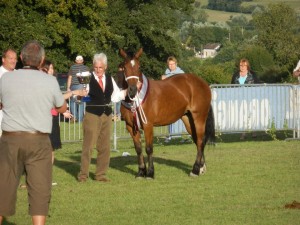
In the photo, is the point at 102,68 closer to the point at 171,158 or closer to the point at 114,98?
the point at 114,98

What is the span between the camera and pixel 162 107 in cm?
1589

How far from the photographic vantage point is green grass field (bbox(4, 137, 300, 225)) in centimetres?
1152

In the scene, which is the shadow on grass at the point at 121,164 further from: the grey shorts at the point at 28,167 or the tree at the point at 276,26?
the tree at the point at 276,26

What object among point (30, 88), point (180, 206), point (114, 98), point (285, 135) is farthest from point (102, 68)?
point (285, 135)

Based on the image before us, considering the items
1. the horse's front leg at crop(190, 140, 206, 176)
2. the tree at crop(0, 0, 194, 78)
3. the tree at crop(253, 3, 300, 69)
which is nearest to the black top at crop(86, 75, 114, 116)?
the horse's front leg at crop(190, 140, 206, 176)

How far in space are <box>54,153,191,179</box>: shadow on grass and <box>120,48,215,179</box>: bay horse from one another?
71 cm

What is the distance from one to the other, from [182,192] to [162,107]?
8.61 ft

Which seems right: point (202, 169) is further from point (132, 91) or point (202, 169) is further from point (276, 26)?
point (276, 26)

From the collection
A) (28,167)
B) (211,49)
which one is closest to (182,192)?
(28,167)

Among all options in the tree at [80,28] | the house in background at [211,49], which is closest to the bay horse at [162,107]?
the tree at [80,28]

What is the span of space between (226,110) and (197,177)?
19.9ft

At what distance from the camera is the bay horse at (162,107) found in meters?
15.1

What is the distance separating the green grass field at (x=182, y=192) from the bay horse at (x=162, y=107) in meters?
0.54

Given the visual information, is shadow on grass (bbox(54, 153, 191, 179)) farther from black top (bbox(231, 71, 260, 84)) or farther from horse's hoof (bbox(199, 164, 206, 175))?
black top (bbox(231, 71, 260, 84))
